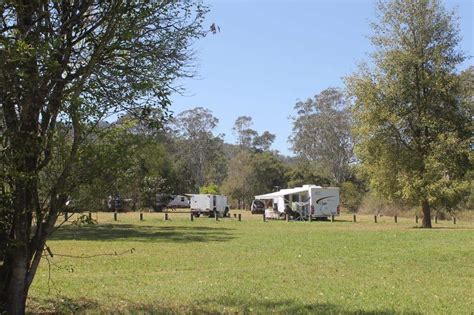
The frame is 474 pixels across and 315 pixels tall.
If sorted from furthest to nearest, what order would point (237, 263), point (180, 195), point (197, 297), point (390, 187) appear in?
point (180, 195), point (390, 187), point (237, 263), point (197, 297)

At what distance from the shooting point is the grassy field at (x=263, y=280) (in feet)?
28.1

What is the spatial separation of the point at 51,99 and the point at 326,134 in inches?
3075

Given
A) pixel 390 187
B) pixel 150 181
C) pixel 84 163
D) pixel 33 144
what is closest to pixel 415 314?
pixel 150 181

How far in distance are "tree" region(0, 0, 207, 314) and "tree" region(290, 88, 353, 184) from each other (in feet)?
241

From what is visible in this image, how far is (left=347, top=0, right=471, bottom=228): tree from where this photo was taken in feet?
112

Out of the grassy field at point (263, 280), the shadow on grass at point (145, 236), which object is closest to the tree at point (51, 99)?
the grassy field at point (263, 280)

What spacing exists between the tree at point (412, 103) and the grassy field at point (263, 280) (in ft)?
50.2

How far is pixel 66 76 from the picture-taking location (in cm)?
669

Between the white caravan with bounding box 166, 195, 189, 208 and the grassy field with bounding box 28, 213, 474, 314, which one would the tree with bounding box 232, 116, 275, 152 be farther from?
the grassy field with bounding box 28, 213, 474, 314

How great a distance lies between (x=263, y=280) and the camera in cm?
1139

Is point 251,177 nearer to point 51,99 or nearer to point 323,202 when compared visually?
point 323,202

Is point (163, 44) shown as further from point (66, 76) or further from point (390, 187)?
point (390, 187)

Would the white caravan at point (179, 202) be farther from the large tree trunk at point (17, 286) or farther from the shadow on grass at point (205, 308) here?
the large tree trunk at point (17, 286)

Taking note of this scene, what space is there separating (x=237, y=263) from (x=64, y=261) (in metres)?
4.84
